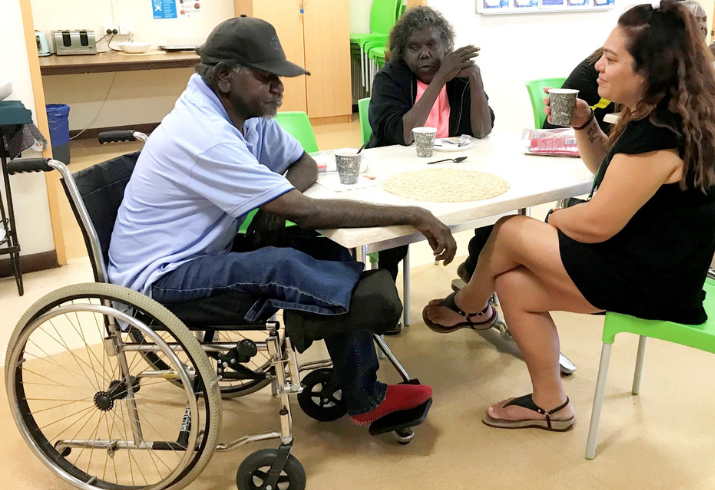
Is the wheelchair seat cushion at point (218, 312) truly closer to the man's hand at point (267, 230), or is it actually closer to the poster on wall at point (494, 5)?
the man's hand at point (267, 230)

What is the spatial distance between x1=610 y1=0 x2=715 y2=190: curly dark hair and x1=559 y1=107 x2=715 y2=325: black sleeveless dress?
3 cm

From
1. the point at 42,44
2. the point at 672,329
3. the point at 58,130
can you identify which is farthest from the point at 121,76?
the point at 672,329

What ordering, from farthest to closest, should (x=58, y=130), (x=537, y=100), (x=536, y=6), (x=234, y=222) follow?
(x=58, y=130) < (x=536, y=6) < (x=537, y=100) < (x=234, y=222)

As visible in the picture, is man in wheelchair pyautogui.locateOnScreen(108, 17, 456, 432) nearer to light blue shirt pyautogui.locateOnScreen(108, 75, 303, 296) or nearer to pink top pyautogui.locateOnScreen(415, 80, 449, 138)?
light blue shirt pyautogui.locateOnScreen(108, 75, 303, 296)

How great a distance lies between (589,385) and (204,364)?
1318mm

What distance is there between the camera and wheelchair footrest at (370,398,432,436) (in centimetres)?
182

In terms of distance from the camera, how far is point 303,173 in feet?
6.24

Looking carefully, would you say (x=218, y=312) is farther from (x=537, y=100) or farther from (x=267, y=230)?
(x=537, y=100)

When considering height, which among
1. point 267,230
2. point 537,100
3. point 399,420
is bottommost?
point 399,420

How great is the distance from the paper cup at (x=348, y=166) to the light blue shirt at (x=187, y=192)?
0.32 m

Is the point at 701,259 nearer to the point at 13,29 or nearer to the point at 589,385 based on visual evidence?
the point at 589,385

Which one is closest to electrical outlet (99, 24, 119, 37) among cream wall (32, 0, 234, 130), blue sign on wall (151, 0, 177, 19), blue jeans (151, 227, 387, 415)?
cream wall (32, 0, 234, 130)

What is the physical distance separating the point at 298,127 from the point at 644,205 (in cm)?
130

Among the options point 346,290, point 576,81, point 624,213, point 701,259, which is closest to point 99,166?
point 346,290
